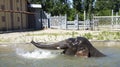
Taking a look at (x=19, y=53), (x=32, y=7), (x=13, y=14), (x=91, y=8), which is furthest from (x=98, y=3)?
(x=19, y=53)

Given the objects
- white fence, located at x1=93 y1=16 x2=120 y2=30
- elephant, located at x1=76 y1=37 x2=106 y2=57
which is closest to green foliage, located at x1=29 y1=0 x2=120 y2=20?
white fence, located at x1=93 y1=16 x2=120 y2=30

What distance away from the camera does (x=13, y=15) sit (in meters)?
38.6

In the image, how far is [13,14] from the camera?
1522 inches

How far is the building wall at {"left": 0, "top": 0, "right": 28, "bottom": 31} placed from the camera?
117 feet

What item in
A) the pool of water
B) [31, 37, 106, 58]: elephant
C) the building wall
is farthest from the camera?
the building wall

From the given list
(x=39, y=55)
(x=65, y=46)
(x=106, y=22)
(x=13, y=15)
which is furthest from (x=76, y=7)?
(x=65, y=46)

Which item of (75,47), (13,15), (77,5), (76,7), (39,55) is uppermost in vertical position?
(77,5)

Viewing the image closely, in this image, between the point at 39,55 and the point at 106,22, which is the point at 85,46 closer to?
the point at 39,55

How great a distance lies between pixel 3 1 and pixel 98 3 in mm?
43271

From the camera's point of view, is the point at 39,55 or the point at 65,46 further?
the point at 39,55

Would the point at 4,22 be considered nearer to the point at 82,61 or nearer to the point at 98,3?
the point at 82,61

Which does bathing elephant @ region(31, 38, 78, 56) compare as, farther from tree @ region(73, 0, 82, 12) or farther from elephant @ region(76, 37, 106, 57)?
tree @ region(73, 0, 82, 12)

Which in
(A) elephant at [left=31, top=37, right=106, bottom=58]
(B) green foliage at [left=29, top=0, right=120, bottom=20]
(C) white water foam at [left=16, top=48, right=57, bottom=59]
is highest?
(B) green foliage at [left=29, top=0, right=120, bottom=20]

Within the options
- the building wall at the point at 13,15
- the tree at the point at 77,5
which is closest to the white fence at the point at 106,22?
the building wall at the point at 13,15
